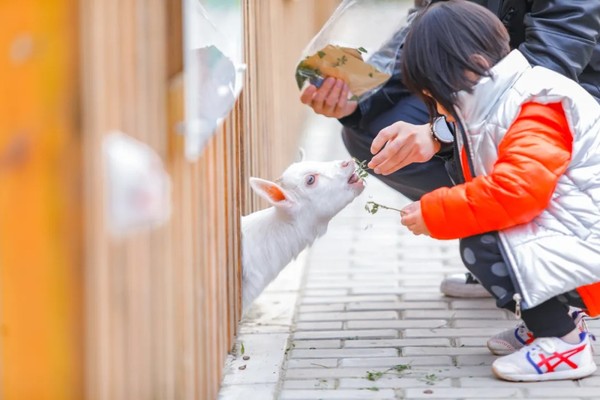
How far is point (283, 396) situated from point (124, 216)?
4.86 ft

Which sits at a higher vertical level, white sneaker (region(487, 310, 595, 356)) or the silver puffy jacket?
the silver puffy jacket

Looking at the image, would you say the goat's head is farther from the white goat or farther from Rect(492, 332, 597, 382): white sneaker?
Rect(492, 332, 597, 382): white sneaker

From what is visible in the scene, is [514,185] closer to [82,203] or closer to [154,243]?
[154,243]

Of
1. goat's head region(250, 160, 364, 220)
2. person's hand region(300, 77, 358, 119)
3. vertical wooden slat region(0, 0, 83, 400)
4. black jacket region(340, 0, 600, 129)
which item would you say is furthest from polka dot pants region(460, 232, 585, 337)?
vertical wooden slat region(0, 0, 83, 400)

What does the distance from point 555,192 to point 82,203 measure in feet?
6.46

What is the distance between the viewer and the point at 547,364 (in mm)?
3896

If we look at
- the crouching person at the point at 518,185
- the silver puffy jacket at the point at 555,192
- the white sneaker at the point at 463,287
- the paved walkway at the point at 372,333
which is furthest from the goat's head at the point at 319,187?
the silver puffy jacket at the point at 555,192

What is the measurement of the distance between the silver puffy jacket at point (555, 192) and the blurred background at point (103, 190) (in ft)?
3.40

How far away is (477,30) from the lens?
3.89m

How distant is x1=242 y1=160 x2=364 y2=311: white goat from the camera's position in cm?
468

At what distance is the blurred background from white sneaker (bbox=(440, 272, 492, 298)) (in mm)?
2031

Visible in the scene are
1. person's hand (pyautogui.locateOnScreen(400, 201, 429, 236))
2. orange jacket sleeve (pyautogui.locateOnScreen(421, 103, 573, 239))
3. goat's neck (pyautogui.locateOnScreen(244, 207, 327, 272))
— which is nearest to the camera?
orange jacket sleeve (pyautogui.locateOnScreen(421, 103, 573, 239))

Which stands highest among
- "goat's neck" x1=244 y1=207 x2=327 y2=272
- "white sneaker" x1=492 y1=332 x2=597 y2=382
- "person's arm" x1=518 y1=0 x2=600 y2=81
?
"person's arm" x1=518 y1=0 x2=600 y2=81

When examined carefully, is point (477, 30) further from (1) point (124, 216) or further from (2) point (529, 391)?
(1) point (124, 216)
